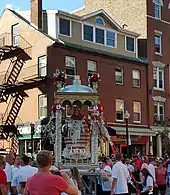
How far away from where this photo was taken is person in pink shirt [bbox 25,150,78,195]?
5.39m

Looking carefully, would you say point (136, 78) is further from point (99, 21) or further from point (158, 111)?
point (99, 21)

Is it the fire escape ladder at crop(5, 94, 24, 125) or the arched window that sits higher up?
the arched window

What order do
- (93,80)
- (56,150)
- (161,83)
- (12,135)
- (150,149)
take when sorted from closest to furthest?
(56,150) → (93,80) → (12,135) → (150,149) → (161,83)

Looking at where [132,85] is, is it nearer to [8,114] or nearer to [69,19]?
[69,19]

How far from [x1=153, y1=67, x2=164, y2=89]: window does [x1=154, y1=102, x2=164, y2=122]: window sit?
4.69ft

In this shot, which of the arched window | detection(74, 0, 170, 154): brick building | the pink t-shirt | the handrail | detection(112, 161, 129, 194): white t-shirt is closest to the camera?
the pink t-shirt

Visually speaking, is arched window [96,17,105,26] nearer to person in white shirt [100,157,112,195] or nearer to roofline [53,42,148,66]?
roofline [53,42,148,66]

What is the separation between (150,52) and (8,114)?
42.4ft

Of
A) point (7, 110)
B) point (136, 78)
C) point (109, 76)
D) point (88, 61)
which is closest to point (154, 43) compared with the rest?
point (136, 78)

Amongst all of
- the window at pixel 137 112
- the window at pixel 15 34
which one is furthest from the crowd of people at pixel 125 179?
the window at pixel 15 34

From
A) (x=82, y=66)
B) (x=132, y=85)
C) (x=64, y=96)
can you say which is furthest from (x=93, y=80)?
(x=132, y=85)

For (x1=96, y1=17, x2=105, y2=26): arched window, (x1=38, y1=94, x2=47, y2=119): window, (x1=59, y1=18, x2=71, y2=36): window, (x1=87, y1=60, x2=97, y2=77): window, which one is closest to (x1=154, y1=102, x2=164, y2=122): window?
(x1=87, y1=60, x2=97, y2=77): window

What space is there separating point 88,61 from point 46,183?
2976cm

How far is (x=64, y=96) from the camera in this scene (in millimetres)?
16609
